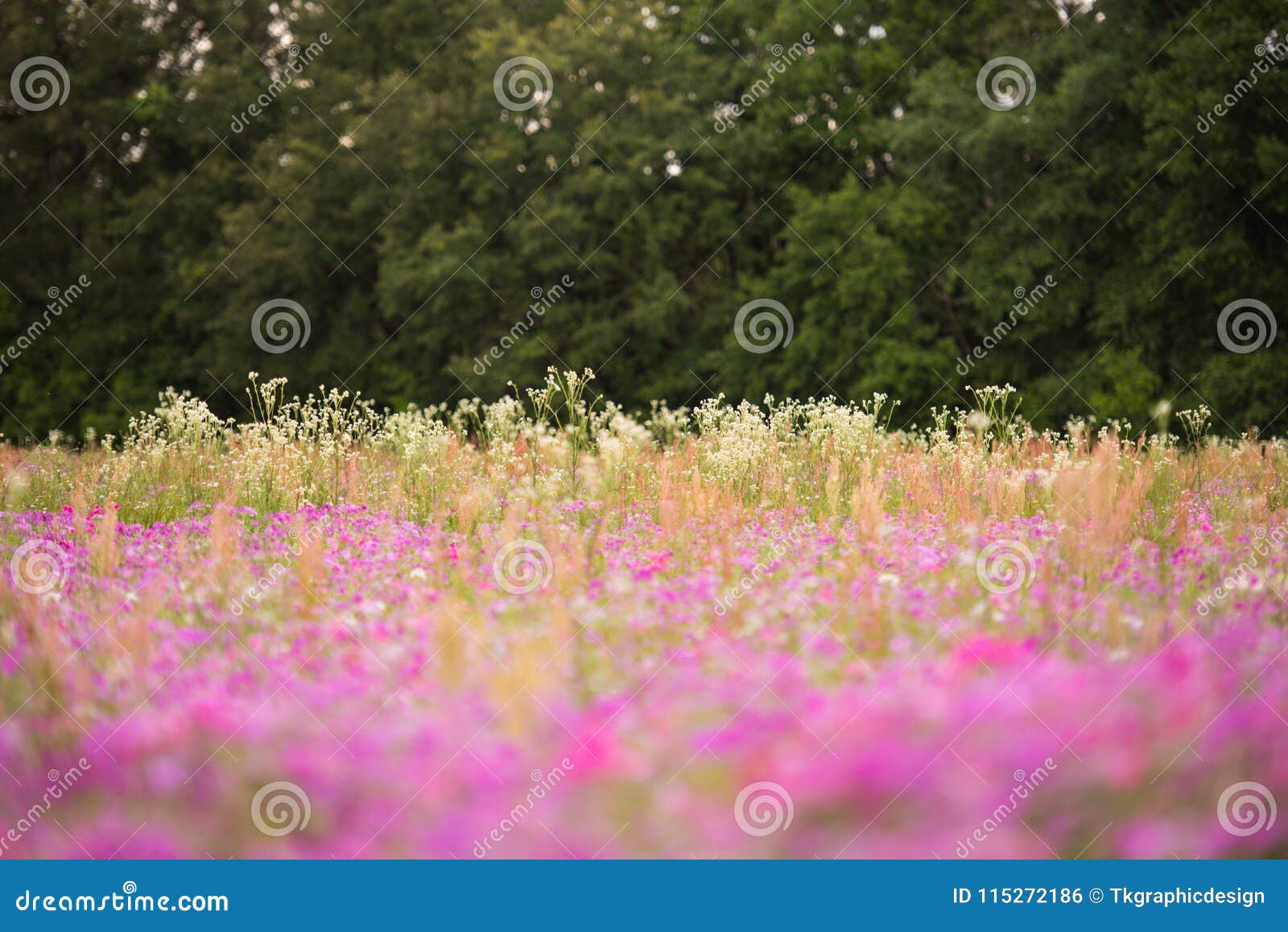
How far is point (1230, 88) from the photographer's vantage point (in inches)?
691

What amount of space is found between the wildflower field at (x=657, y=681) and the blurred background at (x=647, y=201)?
13.9 meters

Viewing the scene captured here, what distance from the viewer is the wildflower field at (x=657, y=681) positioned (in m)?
3.00

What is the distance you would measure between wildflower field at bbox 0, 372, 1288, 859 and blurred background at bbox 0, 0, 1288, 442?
45.5ft

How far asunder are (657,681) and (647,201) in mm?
21070

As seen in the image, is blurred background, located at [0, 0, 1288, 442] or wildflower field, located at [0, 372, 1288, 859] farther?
blurred background, located at [0, 0, 1288, 442]

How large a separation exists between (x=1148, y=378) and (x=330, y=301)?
61.1 ft

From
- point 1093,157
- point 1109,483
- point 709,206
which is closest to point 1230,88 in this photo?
point 1093,157

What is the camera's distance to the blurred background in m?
18.6

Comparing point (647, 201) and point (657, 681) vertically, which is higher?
point (647, 201)

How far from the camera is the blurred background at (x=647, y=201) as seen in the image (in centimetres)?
1859

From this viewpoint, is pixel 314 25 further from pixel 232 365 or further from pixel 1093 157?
pixel 1093 157

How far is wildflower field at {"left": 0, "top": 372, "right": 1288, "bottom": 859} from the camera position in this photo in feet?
9.84

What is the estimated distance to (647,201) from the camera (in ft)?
77.9

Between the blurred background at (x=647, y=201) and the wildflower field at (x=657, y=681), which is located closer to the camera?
the wildflower field at (x=657, y=681)
